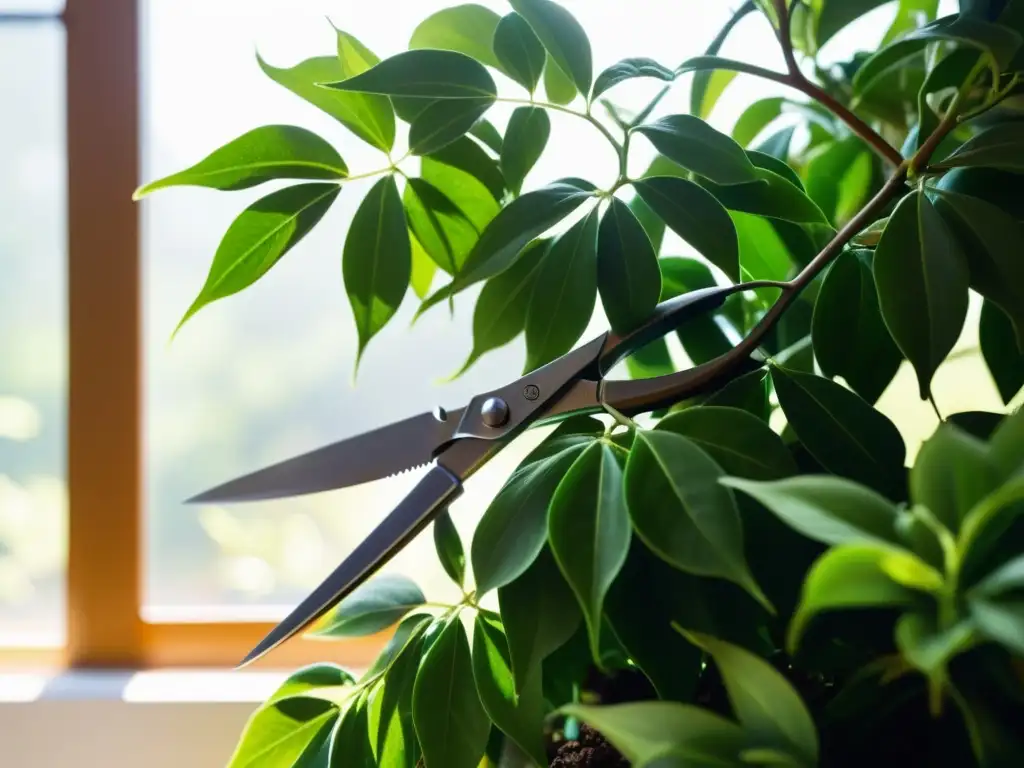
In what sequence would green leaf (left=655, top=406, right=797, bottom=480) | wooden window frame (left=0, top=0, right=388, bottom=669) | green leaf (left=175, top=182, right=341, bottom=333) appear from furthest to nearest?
wooden window frame (left=0, top=0, right=388, bottom=669) → green leaf (left=175, top=182, right=341, bottom=333) → green leaf (left=655, top=406, right=797, bottom=480)

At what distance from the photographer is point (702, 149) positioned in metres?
0.35

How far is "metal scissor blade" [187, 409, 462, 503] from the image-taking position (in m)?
0.41

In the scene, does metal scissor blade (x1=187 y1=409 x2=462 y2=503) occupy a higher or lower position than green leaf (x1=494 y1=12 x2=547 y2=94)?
lower

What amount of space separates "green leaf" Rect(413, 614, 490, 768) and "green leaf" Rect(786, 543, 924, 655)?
0.65 ft

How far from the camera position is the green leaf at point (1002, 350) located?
402 millimetres

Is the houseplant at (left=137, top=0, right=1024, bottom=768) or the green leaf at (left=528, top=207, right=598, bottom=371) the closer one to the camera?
the houseplant at (left=137, top=0, right=1024, bottom=768)

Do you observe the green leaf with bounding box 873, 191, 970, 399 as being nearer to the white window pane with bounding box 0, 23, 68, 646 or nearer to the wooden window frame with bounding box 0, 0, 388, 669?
the wooden window frame with bounding box 0, 0, 388, 669

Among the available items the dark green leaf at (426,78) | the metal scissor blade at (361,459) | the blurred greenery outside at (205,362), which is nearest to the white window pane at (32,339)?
the blurred greenery outside at (205,362)

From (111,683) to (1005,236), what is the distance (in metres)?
0.78

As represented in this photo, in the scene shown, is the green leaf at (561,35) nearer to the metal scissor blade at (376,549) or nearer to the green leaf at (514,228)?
the green leaf at (514,228)

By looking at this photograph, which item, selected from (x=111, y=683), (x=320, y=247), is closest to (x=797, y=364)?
(x=320, y=247)

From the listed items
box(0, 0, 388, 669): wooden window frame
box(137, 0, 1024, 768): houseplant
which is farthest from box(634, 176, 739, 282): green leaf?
box(0, 0, 388, 669): wooden window frame

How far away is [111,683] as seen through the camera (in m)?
0.73

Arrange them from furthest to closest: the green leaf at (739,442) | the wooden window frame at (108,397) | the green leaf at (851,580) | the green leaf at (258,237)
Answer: the wooden window frame at (108,397) → the green leaf at (258,237) → the green leaf at (739,442) → the green leaf at (851,580)
